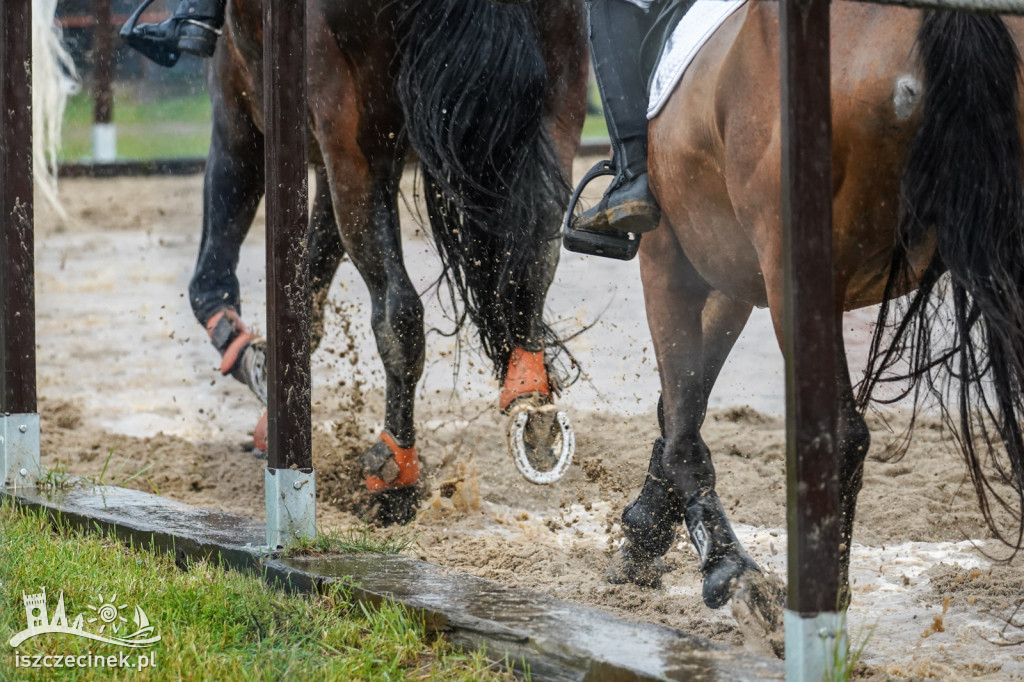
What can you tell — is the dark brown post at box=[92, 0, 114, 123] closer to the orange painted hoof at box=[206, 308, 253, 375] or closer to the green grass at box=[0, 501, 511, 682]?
the orange painted hoof at box=[206, 308, 253, 375]

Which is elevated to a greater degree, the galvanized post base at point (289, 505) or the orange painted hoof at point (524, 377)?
the orange painted hoof at point (524, 377)

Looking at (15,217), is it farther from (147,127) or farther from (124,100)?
(124,100)

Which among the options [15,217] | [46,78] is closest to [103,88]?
[46,78]

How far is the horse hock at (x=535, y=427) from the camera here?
13.1 feet

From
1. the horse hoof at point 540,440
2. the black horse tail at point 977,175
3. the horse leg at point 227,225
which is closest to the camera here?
the black horse tail at point 977,175

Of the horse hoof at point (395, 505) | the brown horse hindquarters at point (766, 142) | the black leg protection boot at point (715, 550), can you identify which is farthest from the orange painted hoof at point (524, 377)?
the brown horse hindquarters at point (766, 142)

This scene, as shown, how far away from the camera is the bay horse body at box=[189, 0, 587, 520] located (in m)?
3.90

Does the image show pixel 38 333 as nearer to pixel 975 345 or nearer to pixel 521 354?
pixel 521 354

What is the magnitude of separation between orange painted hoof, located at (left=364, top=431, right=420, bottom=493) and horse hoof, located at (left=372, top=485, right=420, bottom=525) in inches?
0.7

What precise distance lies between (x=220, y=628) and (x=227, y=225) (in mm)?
2663

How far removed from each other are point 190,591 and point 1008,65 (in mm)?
2058

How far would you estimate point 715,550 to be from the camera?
10.2 feet

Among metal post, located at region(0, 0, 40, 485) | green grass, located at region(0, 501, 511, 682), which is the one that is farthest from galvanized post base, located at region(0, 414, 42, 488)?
green grass, located at region(0, 501, 511, 682)

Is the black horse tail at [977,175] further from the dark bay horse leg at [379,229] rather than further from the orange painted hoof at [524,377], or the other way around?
the dark bay horse leg at [379,229]
